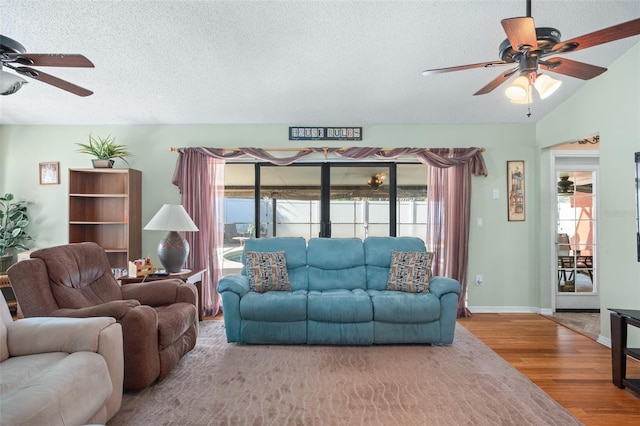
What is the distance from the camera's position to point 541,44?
2115 mm

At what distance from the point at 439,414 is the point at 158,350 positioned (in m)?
1.96

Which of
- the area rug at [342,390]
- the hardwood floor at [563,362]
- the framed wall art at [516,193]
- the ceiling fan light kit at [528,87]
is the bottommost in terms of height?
Result: the hardwood floor at [563,362]

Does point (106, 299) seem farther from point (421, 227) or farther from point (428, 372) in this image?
point (421, 227)

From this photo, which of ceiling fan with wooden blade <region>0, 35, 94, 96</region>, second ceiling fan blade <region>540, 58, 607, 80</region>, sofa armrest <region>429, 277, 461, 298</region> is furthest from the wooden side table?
second ceiling fan blade <region>540, 58, 607, 80</region>

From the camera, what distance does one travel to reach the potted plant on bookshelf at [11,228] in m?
4.43

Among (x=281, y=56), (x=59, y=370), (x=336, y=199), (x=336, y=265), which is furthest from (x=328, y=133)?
(x=59, y=370)

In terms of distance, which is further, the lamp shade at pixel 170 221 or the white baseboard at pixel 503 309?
the white baseboard at pixel 503 309

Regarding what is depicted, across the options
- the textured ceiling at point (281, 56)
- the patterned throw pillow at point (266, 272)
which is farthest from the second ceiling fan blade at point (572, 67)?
the patterned throw pillow at point (266, 272)

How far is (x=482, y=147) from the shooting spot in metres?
4.75

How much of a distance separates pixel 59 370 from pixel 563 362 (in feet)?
11.9

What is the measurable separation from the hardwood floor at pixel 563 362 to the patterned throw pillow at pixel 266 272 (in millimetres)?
2148

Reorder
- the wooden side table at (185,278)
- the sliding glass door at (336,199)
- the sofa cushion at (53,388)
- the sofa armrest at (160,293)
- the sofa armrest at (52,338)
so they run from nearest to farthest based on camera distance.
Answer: the sofa cushion at (53,388) < the sofa armrest at (52,338) < the sofa armrest at (160,293) < the wooden side table at (185,278) < the sliding glass door at (336,199)

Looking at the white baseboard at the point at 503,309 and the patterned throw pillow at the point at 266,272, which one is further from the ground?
the patterned throw pillow at the point at 266,272

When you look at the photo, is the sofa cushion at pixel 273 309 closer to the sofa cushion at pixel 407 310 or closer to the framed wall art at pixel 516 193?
the sofa cushion at pixel 407 310
